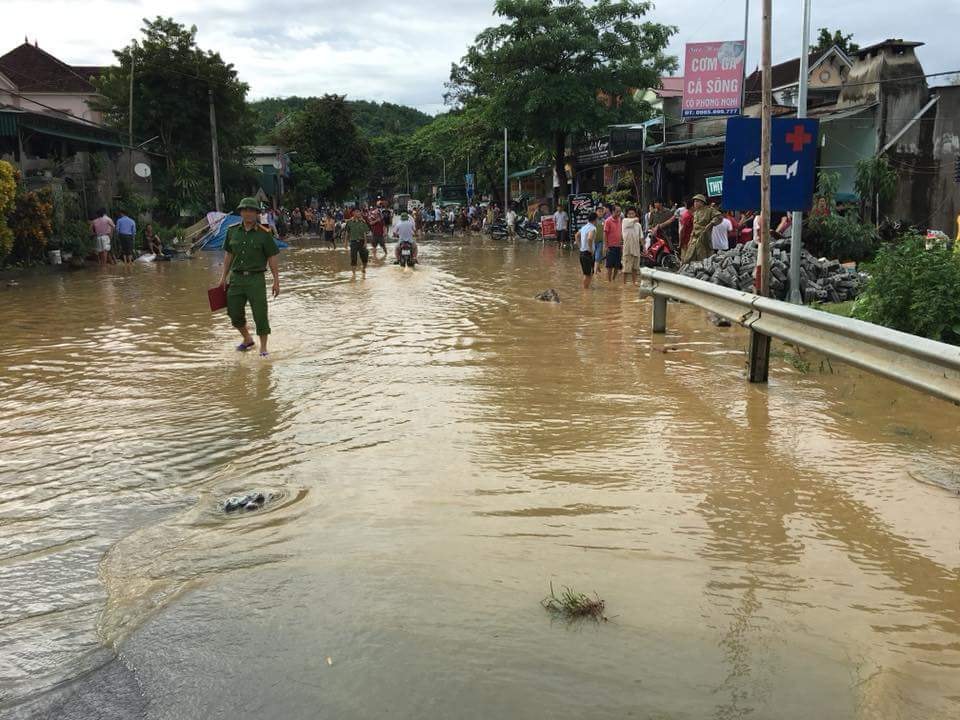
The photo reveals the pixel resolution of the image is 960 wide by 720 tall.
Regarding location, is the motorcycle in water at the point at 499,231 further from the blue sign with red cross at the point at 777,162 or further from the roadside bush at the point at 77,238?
the blue sign with red cross at the point at 777,162

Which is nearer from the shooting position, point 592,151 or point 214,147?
point 592,151

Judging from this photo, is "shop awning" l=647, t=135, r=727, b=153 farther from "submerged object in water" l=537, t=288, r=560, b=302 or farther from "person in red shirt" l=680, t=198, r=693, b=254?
"submerged object in water" l=537, t=288, r=560, b=302

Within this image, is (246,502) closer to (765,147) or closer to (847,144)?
(765,147)

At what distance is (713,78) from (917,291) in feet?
40.5

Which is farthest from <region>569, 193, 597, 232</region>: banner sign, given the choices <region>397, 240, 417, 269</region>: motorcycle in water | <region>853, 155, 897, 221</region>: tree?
<region>853, 155, 897, 221</region>: tree

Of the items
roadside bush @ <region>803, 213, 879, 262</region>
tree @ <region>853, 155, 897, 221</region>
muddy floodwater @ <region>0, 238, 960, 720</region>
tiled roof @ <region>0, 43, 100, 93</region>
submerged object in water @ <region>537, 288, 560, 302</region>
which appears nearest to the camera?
muddy floodwater @ <region>0, 238, 960, 720</region>

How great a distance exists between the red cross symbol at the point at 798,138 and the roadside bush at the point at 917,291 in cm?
138

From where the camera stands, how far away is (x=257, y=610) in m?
3.24

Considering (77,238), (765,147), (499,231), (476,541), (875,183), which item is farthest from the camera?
(499,231)

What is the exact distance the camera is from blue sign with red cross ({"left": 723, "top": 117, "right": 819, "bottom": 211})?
8477 millimetres

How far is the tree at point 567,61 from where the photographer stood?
30859 millimetres

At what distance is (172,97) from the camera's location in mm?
36188

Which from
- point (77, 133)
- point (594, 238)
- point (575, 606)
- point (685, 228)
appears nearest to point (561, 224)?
point (685, 228)

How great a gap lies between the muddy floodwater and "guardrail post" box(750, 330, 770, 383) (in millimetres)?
129
